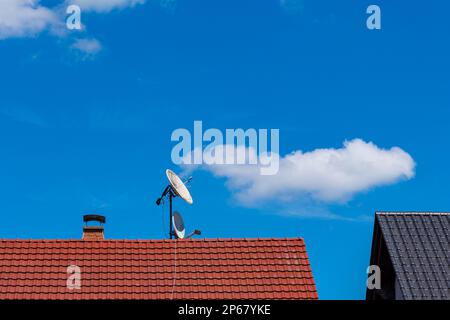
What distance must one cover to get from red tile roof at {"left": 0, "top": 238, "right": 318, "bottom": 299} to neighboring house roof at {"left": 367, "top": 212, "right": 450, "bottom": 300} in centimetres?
262

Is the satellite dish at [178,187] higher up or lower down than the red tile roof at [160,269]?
higher up

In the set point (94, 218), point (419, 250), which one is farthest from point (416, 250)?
point (94, 218)

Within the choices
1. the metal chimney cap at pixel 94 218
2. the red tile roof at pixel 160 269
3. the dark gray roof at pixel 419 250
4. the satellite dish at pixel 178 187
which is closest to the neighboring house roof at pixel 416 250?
the dark gray roof at pixel 419 250

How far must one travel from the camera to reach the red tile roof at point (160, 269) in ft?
58.9

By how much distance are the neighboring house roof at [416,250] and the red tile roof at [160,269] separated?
2.62 metres

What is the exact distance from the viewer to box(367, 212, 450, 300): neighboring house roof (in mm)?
19172

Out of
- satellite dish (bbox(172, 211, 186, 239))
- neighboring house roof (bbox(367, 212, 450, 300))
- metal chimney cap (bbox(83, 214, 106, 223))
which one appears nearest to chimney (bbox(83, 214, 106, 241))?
metal chimney cap (bbox(83, 214, 106, 223))

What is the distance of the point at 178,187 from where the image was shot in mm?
20484

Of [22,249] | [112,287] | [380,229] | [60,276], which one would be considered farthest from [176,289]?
[380,229]

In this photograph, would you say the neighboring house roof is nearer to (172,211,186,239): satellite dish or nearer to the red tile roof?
the red tile roof

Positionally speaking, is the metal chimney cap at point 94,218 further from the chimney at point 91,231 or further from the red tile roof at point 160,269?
the red tile roof at point 160,269

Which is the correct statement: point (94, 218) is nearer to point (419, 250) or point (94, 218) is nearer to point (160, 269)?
point (160, 269)

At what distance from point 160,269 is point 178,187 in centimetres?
267
